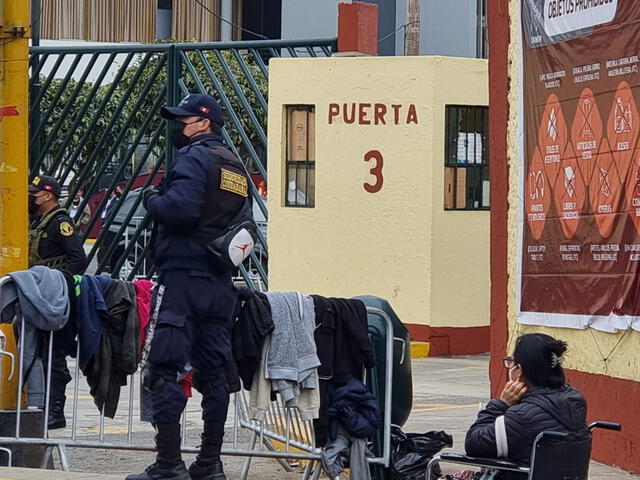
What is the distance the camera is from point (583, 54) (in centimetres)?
887

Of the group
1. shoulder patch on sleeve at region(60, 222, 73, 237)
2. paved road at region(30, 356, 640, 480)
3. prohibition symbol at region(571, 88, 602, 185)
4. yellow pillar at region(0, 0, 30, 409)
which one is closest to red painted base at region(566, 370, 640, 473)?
paved road at region(30, 356, 640, 480)

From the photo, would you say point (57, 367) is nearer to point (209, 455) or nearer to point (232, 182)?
point (209, 455)

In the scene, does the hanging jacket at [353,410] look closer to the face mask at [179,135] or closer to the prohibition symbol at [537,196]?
the face mask at [179,135]

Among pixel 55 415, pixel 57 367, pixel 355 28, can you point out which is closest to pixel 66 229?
pixel 55 415

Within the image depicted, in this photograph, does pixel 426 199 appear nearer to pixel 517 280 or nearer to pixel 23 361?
pixel 517 280

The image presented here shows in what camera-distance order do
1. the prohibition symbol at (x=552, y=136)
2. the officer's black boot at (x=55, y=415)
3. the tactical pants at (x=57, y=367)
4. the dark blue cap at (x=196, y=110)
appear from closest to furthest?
the dark blue cap at (x=196, y=110)
the tactical pants at (x=57, y=367)
the officer's black boot at (x=55, y=415)
the prohibition symbol at (x=552, y=136)

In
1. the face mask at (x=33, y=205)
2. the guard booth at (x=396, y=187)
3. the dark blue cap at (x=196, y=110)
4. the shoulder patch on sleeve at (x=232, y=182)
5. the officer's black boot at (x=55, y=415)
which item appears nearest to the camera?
the shoulder patch on sleeve at (x=232, y=182)

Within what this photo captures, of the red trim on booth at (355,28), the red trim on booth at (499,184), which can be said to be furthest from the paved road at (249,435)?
the red trim on booth at (355,28)

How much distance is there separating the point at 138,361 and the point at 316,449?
3.48 ft

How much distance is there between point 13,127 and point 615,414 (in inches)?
152

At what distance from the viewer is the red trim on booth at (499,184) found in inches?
385

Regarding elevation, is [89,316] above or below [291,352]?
above

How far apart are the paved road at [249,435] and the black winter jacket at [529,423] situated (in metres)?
2.21

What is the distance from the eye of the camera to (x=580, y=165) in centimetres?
890
